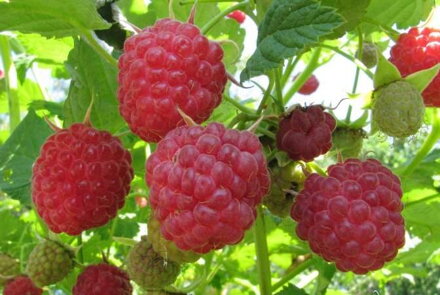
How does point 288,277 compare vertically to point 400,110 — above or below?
below

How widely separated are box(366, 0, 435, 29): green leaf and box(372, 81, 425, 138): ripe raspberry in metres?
0.31

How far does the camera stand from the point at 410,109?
3.57 feet

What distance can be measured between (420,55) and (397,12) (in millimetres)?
268

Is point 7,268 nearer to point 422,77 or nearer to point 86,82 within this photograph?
point 86,82

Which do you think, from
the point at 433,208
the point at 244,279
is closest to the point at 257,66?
the point at 433,208

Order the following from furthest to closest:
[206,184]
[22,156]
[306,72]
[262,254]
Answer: [306,72]
[22,156]
[262,254]
[206,184]

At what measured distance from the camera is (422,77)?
1.14 m

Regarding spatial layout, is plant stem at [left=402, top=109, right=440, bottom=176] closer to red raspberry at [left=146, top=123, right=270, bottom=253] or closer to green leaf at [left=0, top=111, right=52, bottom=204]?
red raspberry at [left=146, top=123, right=270, bottom=253]

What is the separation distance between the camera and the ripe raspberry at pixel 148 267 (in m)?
1.10

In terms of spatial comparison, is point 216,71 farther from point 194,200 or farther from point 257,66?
point 194,200

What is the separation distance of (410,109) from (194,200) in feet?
1.47

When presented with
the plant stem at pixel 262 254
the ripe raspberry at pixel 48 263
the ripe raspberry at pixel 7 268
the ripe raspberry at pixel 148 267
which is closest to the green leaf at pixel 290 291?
the plant stem at pixel 262 254

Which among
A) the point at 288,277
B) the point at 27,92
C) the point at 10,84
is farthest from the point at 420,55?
the point at 27,92

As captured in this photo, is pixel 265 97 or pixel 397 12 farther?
pixel 397 12
